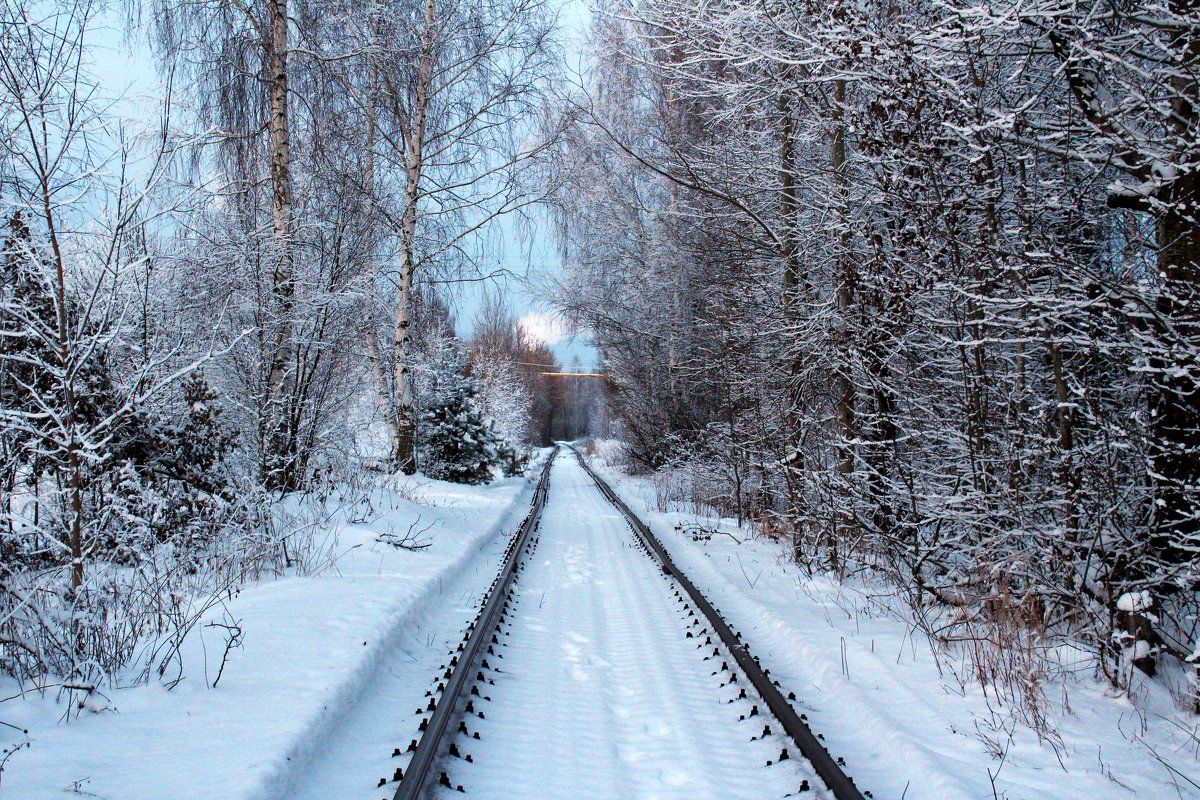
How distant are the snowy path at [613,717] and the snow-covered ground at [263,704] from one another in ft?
1.92

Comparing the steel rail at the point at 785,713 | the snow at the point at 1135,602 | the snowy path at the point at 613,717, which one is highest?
the snow at the point at 1135,602

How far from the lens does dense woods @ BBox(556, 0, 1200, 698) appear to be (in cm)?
373

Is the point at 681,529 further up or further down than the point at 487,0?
further down

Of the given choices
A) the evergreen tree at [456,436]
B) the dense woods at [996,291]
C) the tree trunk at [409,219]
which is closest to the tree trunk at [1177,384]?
the dense woods at [996,291]

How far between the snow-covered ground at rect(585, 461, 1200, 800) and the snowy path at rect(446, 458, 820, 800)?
0.48 metres

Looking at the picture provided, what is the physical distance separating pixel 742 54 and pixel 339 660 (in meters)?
6.11

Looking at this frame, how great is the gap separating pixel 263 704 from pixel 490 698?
4.15ft

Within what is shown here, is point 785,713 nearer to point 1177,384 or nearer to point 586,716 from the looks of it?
point 586,716

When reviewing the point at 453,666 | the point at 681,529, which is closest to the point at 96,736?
the point at 453,666

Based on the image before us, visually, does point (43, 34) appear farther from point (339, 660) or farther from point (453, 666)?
point (453, 666)

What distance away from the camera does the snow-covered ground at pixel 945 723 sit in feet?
9.65

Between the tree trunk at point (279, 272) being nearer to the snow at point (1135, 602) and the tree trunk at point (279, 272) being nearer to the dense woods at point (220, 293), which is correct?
the dense woods at point (220, 293)

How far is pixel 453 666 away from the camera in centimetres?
441

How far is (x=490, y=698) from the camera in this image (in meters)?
4.03
